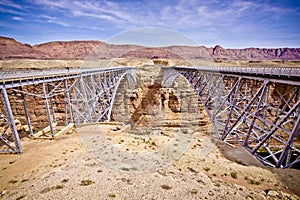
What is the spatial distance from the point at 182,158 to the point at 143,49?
4755 inches

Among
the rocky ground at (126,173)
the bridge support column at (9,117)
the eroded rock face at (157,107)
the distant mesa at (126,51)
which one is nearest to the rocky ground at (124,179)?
the rocky ground at (126,173)

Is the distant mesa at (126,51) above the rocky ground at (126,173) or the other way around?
above

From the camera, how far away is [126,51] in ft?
397

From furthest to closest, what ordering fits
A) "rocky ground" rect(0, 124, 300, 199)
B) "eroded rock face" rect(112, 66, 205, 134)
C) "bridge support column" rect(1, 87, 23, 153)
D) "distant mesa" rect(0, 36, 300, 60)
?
1. "distant mesa" rect(0, 36, 300, 60)
2. "eroded rock face" rect(112, 66, 205, 134)
3. "bridge support column" rect(1, 87, 23, 153)
4. "rocky ground" rect(0, 124, 300, 199)

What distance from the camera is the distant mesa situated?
94938 millimetres

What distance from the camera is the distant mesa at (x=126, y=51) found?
94.9 metres

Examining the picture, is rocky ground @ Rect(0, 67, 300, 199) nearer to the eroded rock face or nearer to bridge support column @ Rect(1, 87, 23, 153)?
bridge support column @ Rect(1, 87, 23, 153)

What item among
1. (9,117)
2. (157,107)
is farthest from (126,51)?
(9,117)

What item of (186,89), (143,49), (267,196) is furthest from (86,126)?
(143,49)

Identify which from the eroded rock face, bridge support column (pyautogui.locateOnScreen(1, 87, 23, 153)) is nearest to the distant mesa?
the eroded rock face

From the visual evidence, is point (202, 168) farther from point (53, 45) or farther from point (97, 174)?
point (53, 45)

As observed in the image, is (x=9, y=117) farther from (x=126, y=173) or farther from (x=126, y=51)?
(x=126, y=51)

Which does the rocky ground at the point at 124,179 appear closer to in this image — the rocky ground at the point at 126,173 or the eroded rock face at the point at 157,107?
the rocky ground at the point at 126,173

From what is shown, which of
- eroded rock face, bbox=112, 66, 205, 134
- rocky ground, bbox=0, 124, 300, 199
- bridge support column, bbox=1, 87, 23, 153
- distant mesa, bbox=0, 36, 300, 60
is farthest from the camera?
distant mesa, bbox=0, 36, 300, 60
